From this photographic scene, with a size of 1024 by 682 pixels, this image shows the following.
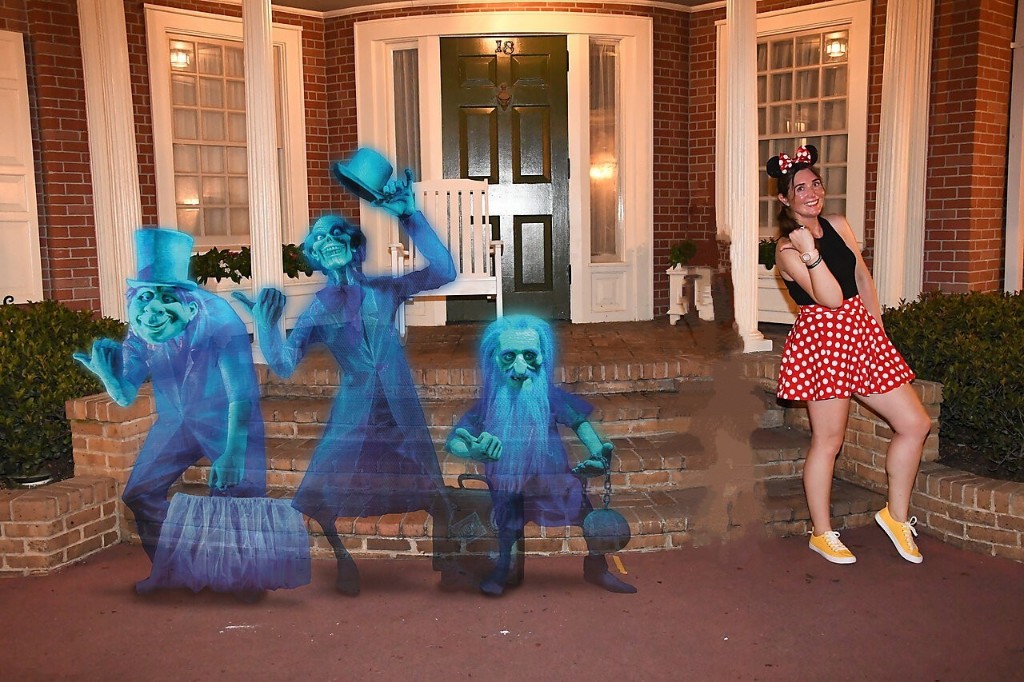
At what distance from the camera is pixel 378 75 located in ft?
27.2

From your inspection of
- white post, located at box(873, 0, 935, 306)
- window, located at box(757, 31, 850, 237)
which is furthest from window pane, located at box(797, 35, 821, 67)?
white post, located at box(873, 0, 935, 306)

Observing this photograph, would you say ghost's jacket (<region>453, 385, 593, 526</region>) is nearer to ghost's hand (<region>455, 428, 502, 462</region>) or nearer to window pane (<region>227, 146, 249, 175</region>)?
ghost's hand (<region>455, 428, 502, 462</region>)

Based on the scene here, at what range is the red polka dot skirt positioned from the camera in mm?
4152

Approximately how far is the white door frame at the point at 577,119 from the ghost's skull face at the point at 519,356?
432cm

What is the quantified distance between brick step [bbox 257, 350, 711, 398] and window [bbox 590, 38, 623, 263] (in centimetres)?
282

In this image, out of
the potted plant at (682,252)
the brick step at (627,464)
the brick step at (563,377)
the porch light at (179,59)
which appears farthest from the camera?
the potted plant at (682,252)

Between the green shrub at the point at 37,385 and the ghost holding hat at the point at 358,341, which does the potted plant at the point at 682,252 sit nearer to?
the ghost holding hat at the point at 358,341

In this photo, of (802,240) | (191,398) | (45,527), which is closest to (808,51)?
(802,240)

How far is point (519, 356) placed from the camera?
408 centimetres

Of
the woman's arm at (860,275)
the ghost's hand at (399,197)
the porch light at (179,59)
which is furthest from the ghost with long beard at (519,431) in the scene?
the porch light at (179,59)

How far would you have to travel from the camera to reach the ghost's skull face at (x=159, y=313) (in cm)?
423

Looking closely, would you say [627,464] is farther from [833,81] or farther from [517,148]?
[833,81]

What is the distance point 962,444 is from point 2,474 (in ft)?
16.9

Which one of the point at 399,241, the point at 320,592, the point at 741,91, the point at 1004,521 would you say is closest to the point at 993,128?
the point at 741,91
